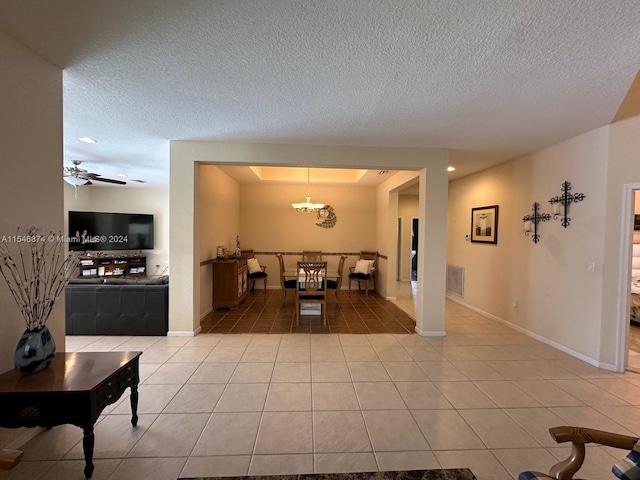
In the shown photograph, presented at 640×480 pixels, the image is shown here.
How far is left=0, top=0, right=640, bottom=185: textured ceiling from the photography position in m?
1.54

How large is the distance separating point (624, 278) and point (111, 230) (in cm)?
925

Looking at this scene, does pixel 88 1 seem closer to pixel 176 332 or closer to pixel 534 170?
pixel 176 332

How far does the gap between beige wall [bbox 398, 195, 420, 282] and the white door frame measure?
5728 millimetres

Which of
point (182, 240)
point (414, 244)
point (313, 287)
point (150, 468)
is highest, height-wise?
point (182, 240)

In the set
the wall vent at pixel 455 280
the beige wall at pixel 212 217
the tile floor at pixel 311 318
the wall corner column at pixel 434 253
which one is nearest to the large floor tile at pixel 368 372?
the tile floor at pixel 311 318

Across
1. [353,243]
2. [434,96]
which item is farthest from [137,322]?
[353,243]

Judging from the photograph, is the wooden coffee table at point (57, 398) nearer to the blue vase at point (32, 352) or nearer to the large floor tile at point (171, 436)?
the blue vase at point (32, 352)

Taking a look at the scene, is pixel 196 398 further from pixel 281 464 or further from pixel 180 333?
pixel 180 333

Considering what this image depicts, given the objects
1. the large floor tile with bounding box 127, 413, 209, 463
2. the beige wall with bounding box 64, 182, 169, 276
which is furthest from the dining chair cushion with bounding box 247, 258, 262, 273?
the large floor tile with bounding box 127, 413, 209, 463

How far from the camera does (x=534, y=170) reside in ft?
12.8

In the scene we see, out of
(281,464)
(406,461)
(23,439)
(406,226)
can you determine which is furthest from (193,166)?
(406,226)

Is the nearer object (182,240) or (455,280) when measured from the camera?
(182,240)

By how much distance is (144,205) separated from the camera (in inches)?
287

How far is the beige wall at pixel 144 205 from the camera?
23.2 ft
